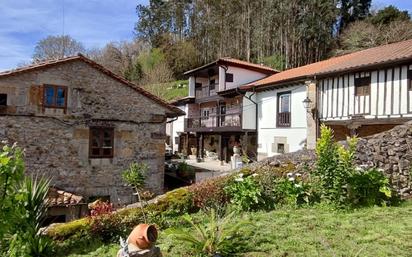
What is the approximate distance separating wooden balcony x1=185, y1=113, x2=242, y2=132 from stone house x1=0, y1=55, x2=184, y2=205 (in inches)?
333

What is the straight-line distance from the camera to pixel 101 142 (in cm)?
1401

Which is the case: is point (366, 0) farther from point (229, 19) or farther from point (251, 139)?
point (251, 139)

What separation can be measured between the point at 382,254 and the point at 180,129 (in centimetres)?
2952

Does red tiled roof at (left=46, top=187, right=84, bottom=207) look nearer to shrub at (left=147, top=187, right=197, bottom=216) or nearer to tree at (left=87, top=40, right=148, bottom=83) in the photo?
shrub at (left=147, top=187, right=197, bottom=216)

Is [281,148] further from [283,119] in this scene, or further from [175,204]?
[175,204]

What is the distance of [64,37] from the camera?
4178 centimetres

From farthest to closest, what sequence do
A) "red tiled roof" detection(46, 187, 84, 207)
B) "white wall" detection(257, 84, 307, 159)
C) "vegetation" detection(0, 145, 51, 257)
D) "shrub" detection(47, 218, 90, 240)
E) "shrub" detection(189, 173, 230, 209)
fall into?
"white wall" detection(257, 84, 307, 159)
"red tiled roof" detection(46, 187, 84, 207)
"shrub" detection(189, 173, 230, 209)
"shrub" detection(47, 218, 90, 240)
"vegetation" detection(0, 145, 51, 257)

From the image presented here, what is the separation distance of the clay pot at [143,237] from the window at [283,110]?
1563 cm

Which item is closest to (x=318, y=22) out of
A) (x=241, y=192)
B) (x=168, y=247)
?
(x=241, y=192)

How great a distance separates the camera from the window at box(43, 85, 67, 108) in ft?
42.9

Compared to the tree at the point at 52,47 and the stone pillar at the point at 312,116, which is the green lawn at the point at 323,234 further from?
the tree at the point at 52,47

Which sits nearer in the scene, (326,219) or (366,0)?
(326,219)

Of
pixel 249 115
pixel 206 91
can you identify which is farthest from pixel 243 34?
pixel 249 115

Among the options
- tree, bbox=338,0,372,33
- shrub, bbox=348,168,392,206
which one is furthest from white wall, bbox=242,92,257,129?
tree, bbox=338,0,372,33
